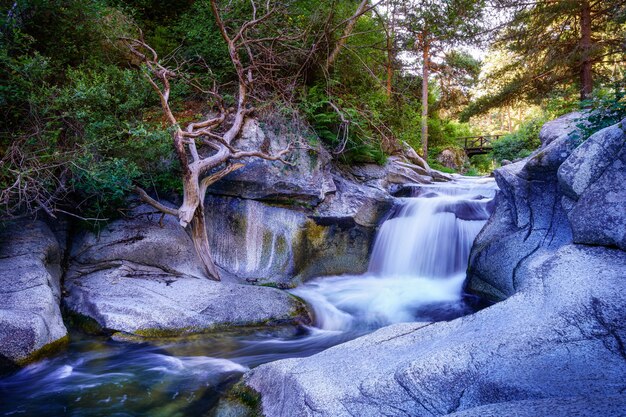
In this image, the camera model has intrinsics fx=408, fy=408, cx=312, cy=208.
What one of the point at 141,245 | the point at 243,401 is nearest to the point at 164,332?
the point at 141,245

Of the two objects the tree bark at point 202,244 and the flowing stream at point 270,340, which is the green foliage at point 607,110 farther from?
the tree bark at point 202,244

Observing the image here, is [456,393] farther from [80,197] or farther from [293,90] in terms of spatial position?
[293,90]

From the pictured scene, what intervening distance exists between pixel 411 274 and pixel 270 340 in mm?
4447

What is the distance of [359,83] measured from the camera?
12.5 meters

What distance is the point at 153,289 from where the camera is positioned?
7.21 m

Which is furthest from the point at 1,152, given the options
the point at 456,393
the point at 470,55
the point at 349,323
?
the point at 470,55

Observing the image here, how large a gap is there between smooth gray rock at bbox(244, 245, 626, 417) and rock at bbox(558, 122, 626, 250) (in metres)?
0.43

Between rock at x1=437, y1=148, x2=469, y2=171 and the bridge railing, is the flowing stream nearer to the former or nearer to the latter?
rock at x1=437, y1=148, x2=469, y2=171

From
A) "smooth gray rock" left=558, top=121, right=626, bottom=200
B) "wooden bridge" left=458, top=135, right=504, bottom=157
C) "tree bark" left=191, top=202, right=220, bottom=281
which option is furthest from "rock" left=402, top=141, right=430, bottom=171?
"wooden bridge" left=458, top=135, right=504, bottom=157

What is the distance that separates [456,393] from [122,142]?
7.84 m

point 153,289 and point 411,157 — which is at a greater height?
point 411,157

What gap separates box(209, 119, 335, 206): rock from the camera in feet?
30.6

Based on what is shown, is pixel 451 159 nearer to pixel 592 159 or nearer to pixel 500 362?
pixel 592 159

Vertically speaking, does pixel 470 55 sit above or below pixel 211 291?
above
